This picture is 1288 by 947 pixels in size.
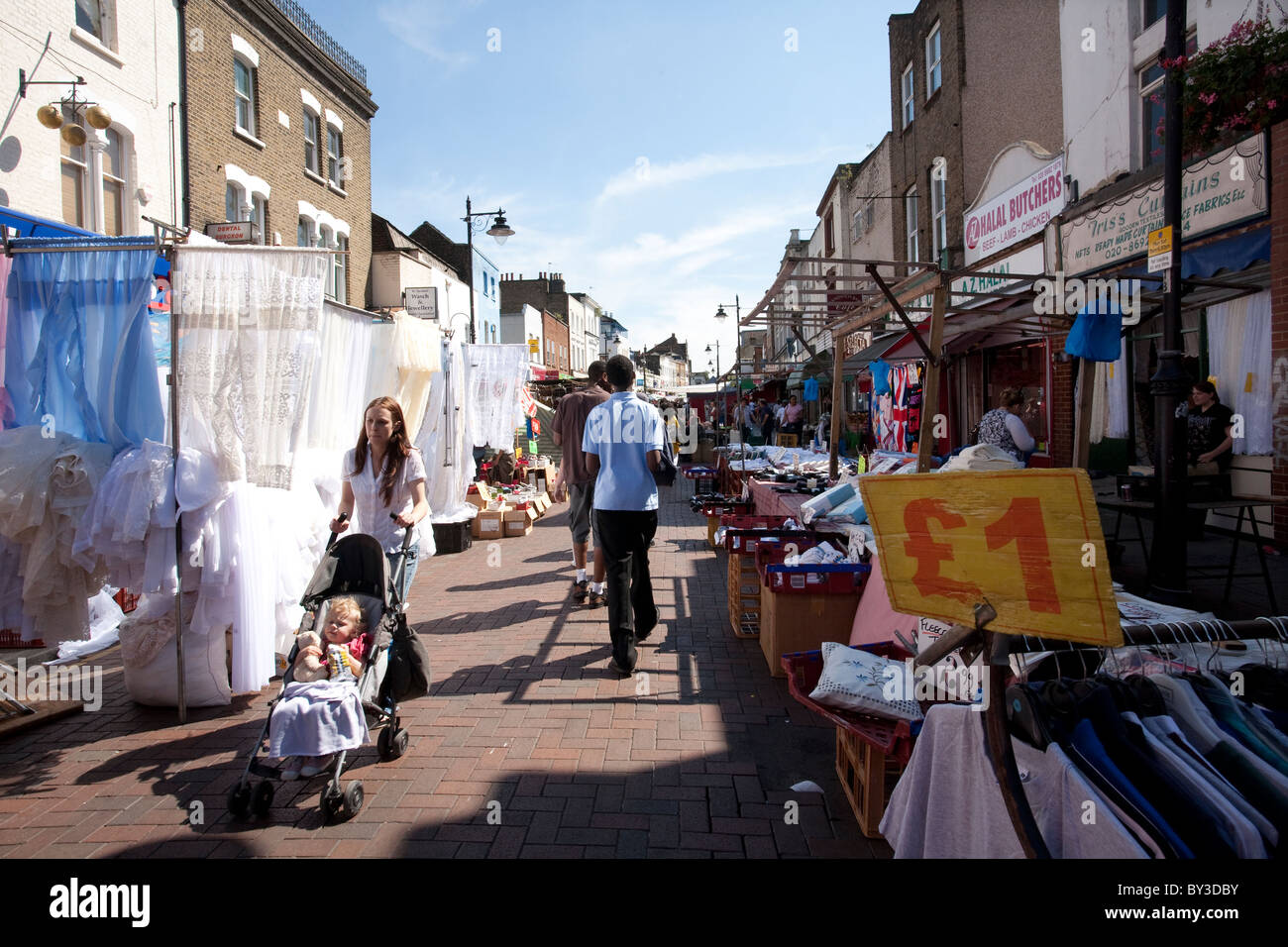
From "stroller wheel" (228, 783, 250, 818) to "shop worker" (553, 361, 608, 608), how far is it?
3622 mm

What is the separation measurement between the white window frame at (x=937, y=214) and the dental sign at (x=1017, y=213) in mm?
1567

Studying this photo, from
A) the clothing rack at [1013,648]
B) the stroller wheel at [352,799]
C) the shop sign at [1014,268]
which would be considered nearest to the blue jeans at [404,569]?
the stroller wheel at [352,799]

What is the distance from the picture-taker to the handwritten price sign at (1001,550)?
1688 mm

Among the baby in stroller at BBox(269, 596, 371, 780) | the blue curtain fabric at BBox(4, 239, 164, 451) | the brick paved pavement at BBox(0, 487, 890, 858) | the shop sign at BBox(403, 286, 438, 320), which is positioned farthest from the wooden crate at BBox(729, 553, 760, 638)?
the shop sign at BBox(403, 286, 438, 320)

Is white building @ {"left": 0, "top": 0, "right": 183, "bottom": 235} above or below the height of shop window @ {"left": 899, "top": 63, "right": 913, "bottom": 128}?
below

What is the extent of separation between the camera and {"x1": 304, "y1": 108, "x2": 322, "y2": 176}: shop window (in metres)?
16.8

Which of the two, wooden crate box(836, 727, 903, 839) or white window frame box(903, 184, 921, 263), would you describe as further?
white window frame box(903, 184, 921, 263)

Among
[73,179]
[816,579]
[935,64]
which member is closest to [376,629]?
[816,579]

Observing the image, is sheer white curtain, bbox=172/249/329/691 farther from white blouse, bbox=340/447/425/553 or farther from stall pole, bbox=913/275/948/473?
stall pole, bbox=913/275/948/473

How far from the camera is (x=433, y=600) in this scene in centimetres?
680

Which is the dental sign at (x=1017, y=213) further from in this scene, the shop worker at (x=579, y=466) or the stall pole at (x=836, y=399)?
the shop worker at (x=579, y=466)
